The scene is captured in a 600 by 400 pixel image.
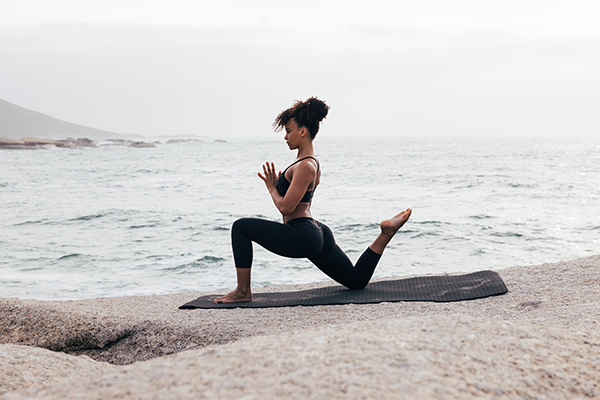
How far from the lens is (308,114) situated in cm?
394

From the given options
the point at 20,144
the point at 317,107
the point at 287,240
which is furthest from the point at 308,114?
the point at 20,144

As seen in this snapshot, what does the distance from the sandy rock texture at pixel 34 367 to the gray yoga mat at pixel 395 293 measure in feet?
5.31

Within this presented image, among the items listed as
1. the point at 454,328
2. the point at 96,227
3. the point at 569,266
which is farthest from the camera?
the point at 96,227

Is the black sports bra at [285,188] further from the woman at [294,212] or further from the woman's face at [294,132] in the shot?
the woman's face at [294,132]

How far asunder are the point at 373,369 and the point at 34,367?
1.77 m

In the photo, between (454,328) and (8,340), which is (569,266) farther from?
(8,340)

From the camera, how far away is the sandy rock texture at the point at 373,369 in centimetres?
147

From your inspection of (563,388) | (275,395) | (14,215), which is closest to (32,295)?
(275,395)

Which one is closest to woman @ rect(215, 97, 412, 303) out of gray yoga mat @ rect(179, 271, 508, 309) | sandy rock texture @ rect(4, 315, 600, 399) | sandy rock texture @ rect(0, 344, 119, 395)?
gray yoga mat @ rect(179, 271, 508, 309)

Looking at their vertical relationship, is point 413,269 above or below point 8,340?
below

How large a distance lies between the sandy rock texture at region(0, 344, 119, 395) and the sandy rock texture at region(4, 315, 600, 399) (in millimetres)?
527

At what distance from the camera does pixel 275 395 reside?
1.42 metres

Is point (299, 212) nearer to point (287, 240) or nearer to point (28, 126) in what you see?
point (287, 240)

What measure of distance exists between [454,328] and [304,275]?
5.55m
